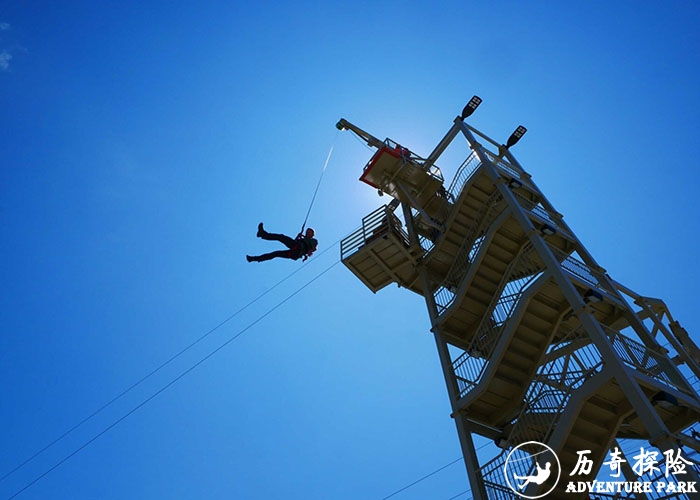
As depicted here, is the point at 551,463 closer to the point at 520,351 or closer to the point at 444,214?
the point at 520,351

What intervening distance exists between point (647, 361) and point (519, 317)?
9.05ft

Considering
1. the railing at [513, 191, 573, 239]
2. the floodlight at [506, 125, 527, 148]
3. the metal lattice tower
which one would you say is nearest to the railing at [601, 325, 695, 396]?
the metal lattice tower

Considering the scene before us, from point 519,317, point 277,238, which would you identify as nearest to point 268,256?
point 277,238

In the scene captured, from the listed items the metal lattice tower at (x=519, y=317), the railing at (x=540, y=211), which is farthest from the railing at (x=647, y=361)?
the railing at (x=540, y=211)

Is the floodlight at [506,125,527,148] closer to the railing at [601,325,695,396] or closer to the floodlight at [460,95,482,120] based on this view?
the floodlight at [460,95,482,120]

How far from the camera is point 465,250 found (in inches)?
658

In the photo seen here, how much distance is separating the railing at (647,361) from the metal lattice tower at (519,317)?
0.10 ft

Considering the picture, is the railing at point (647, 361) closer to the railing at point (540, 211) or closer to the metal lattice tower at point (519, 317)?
the metal lattice tower at point (519, 317)

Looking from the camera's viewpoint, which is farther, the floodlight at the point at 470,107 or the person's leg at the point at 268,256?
the floodlight at the point at 470,107

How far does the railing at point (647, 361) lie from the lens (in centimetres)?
1045

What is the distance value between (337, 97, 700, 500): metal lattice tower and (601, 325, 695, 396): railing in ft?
0.10

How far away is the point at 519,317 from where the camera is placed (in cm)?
1218

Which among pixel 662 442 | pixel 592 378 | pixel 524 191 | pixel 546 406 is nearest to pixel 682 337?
pixel 524 191

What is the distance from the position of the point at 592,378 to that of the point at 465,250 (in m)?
7.19
